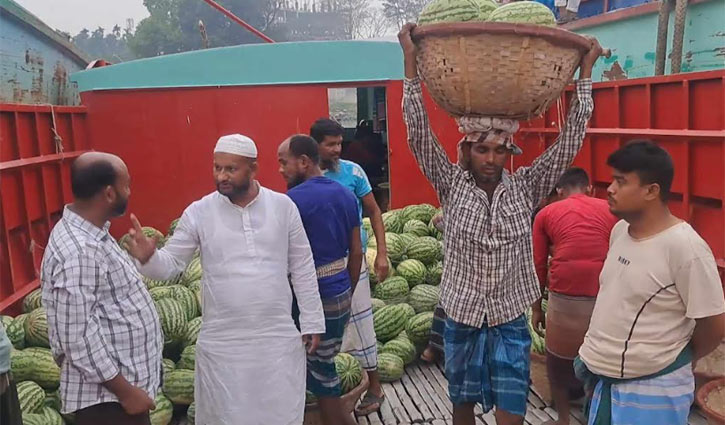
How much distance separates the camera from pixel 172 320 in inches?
185

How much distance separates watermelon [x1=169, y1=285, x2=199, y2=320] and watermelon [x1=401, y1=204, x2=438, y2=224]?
9.83 ft

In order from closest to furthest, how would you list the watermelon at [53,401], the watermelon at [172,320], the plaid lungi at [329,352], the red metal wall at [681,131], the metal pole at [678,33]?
1. the plaid lungi at [329,352]
2. the watermelon at [53,401]
3. the red metal wall at [681,131]
4. the watermelon at [172,320]
5. the metal pole at [678,33]

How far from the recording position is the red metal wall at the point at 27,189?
17.2 feet

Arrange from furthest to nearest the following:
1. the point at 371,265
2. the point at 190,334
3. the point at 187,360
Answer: the point at 371,265, the point at 190,334, the point at 187,360

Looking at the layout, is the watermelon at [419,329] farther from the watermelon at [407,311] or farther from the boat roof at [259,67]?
the boat roof at [259,67]

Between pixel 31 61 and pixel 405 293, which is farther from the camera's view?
pixel 31 61

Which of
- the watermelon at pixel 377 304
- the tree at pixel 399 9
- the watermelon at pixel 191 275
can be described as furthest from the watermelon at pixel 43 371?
the tree at pixel 399 9

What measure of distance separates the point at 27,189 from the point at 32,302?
44.8 inches

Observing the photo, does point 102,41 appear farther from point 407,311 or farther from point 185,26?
point 407,311

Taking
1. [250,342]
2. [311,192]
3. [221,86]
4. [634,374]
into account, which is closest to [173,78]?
[221,86]

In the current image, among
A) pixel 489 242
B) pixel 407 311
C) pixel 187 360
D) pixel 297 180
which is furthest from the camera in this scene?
pixel 407 311

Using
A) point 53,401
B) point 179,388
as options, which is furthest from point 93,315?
point 53,401

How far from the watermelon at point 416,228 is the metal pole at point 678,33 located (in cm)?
297

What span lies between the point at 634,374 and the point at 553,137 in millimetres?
4742
